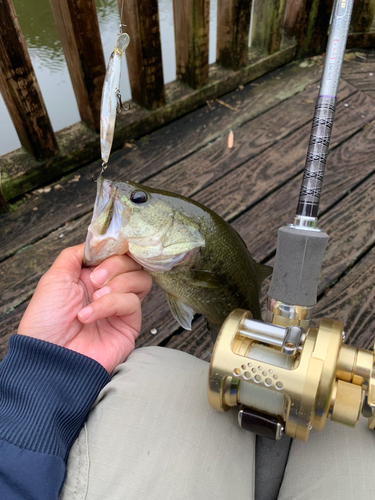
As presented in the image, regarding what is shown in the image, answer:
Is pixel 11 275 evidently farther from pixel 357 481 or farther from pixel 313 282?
pixel 357 481

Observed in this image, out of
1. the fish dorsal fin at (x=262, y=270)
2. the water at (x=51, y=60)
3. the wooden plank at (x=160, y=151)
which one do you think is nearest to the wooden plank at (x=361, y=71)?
the wooden plank at (x=160, y=151)

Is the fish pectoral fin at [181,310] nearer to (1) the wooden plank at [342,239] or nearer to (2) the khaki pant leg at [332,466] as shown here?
(1) the wooden plank at [342,239]

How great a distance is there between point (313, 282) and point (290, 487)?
511 millimetres

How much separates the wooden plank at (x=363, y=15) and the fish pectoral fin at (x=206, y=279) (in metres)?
2.89

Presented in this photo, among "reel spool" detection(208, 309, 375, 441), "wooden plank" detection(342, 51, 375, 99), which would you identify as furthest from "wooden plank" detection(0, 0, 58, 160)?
"wooden plank" detection(342, 51, 375, 99)

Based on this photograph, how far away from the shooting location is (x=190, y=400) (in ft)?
3.43

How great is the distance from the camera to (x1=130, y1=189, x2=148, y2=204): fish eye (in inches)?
46.8

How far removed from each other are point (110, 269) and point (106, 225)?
131 millimetres

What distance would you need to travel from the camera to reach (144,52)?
2264 mm

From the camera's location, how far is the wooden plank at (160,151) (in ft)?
6.86

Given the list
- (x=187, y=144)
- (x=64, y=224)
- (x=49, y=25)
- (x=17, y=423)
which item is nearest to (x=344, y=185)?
(x=187, y=144)

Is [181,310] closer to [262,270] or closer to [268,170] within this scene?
[262,270]

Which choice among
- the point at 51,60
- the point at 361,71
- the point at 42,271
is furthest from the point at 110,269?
the point at 51,60

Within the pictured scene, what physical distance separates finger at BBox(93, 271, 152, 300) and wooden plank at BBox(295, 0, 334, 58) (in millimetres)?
2730
